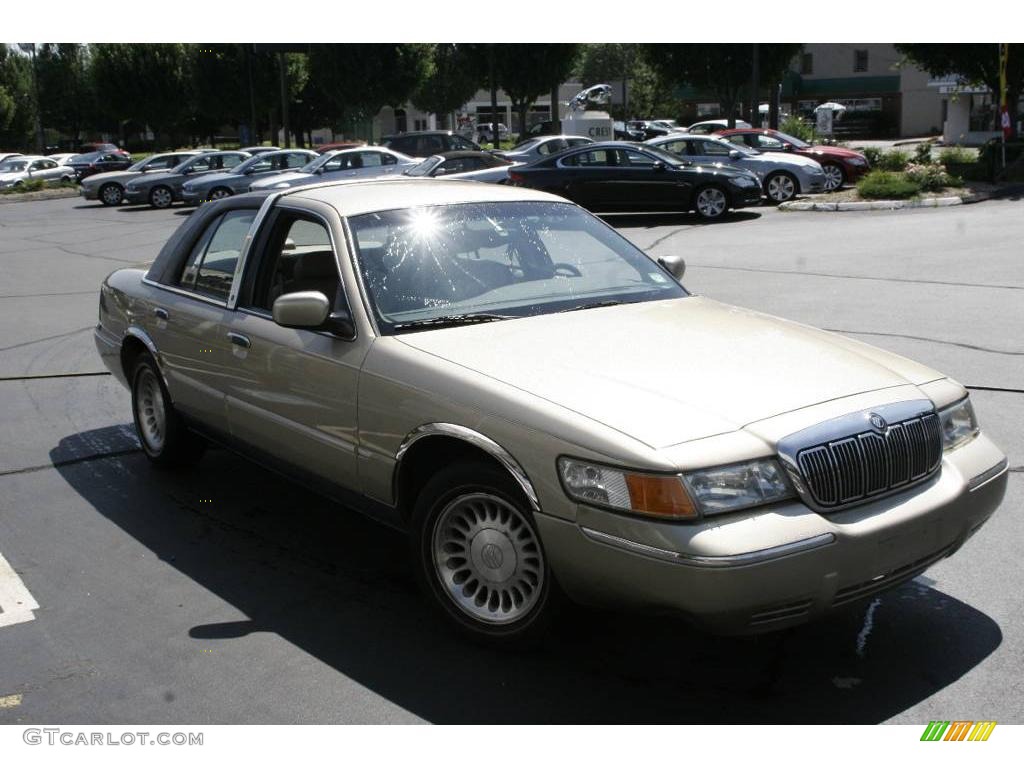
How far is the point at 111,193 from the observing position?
33.8 m

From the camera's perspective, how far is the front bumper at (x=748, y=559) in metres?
3.44

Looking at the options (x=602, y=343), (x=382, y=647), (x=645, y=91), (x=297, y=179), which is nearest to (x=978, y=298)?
(x=602, y=343)

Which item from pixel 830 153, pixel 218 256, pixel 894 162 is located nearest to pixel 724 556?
pixel 218 256

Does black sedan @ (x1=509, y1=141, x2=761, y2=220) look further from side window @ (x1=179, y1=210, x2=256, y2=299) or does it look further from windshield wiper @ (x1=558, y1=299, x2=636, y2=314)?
windshield wiper @ (x1=558, y1=299, x2=636, y2=314)

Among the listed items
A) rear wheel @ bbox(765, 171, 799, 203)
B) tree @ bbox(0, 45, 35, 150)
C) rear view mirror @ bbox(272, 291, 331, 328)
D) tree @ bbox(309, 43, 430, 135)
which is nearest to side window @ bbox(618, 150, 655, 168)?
rear wheel @ bbox(765, 171, 799, 203)

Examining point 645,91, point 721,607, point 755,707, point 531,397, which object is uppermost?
point 645,91

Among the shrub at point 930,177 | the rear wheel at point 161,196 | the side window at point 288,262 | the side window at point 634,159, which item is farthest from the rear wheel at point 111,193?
the side window at point 288,262

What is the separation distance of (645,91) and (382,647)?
237 feet

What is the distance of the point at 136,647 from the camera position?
14.0 ft

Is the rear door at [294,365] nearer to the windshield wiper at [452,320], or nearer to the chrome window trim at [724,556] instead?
the windshield wiper at [452,320]

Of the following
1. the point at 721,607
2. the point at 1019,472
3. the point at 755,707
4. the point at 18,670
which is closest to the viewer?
the point at 721,607

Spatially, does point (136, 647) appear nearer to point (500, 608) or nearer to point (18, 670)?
point (18, 670)
